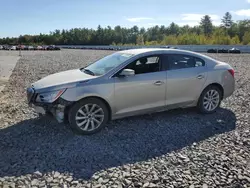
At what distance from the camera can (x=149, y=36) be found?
4759 inches

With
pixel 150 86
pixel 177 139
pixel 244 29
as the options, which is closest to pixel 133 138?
pixel 177 139

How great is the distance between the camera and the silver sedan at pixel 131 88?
4484 mm

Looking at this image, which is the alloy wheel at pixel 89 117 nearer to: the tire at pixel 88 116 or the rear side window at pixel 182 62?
the tire at pixel 88 116

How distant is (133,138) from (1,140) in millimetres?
2407

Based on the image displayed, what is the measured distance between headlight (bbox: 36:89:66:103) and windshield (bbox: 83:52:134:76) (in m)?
0.89

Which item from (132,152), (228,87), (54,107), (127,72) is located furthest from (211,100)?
(54,107)

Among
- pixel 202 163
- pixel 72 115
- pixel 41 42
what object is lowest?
pixel 202 163

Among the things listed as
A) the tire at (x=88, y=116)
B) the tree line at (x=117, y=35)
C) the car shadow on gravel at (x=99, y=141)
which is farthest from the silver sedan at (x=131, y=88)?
the tree line at (x=117, y=35)

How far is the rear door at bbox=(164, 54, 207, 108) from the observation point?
527 cm

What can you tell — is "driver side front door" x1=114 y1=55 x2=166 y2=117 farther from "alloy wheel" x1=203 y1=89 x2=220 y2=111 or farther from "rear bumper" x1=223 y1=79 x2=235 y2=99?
"rear bumper" x1=223 y1=79 x2=235 y2=99

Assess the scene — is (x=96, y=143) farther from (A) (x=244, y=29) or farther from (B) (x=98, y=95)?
(A) (x=244, y=29)

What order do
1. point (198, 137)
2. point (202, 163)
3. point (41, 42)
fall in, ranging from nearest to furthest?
point (202, 163)
point (198, 137)
point (41, 42)

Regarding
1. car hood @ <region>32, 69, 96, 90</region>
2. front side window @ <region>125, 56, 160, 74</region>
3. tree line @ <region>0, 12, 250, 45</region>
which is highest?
tree line @ <region>0, 12, 250, 45</region>

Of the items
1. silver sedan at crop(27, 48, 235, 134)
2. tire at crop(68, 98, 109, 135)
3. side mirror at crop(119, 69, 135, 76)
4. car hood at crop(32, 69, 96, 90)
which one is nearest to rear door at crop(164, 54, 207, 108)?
silver sedan at crop(27, 48, 235, 134)
